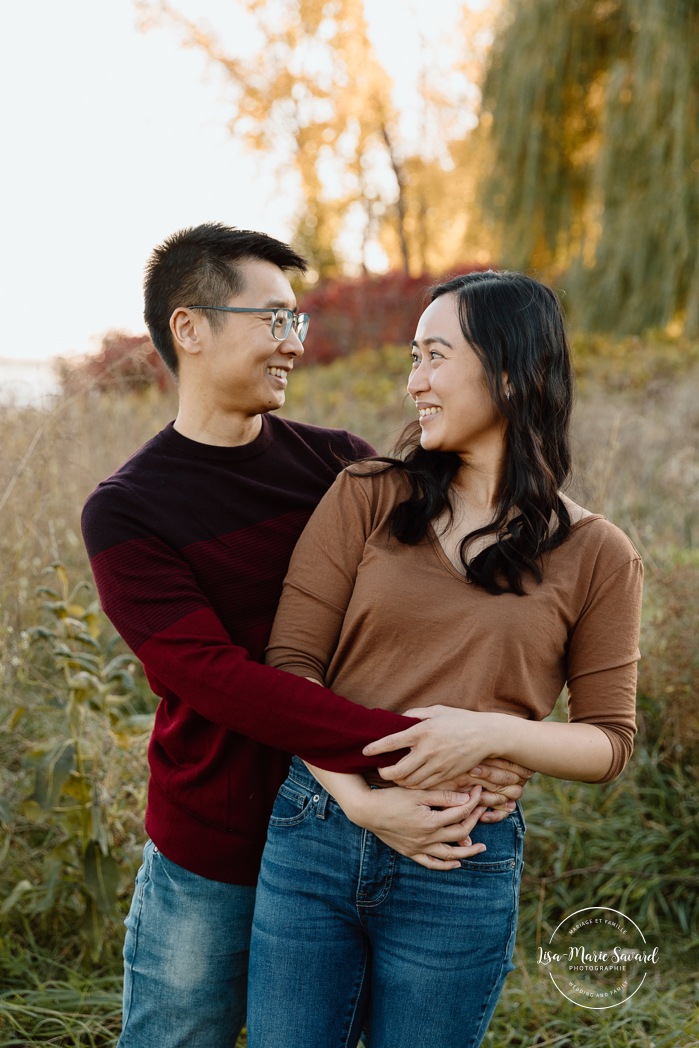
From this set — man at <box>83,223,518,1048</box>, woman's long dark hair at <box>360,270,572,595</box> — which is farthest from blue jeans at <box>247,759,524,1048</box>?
woman's long dark hair at <box>360,270,572,595</box>

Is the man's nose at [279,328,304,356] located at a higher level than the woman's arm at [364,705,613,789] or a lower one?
higher

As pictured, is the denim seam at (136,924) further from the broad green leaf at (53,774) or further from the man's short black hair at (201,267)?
the man's short black hair at (201,267)

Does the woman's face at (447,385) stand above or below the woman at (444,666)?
above

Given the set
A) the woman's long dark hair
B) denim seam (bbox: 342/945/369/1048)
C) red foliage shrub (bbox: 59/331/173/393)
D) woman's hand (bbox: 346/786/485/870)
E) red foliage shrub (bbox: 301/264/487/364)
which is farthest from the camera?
red foliage shrub (bbox: 301/264/487/364)

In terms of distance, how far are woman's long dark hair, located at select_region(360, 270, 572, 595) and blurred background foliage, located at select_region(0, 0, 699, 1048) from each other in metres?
0.78

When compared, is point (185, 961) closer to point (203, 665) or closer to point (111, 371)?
point (203, 665)

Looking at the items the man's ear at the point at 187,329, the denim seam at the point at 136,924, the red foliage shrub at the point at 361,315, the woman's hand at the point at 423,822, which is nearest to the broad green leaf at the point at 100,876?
the denim seam at the point at 136,924

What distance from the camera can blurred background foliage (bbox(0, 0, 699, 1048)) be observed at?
268 centimetres

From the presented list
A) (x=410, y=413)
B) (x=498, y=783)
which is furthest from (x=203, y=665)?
(x=410, y=413)

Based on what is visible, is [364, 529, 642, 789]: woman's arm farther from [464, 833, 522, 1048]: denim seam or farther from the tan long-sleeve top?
[464, 833, 522, 1048]: denim seam

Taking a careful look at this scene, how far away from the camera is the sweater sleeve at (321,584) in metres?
1.81

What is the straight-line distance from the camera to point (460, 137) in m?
17.2

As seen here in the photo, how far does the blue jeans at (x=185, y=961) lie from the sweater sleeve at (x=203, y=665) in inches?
14.6

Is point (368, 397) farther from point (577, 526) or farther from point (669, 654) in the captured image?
point (577, 526)
